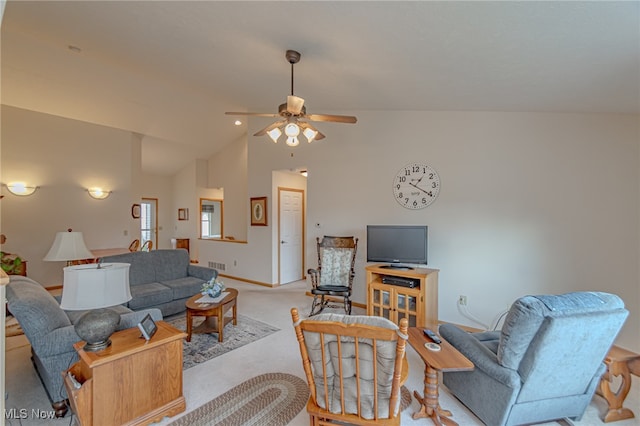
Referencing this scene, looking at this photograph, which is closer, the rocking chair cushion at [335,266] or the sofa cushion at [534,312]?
the sofa cushion at [534,312]

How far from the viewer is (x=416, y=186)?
397 cm

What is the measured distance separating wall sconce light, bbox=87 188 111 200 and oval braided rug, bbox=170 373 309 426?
545cm

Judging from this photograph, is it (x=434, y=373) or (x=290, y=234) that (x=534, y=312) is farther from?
(x=290, y=234)

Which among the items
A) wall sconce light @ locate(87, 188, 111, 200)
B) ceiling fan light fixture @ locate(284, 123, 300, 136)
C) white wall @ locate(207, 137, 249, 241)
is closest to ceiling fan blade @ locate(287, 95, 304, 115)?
ceiling fan light fixture @ locate(284, 123, 300, 136)

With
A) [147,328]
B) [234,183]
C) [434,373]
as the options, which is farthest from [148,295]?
[234,183]

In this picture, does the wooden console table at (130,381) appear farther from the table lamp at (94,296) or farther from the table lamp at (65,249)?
the table lamp at (65,249)

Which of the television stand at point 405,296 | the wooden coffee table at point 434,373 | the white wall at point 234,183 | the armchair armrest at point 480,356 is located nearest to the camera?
the armchair armrest at point 480,356

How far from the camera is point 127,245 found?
20.5ft

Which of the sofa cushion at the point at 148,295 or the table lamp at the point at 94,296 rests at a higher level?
the table lamp at the point at 94,296

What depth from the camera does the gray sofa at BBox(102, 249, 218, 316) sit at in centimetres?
365

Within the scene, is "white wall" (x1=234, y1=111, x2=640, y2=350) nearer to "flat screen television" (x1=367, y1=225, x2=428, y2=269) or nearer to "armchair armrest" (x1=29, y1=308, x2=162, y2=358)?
"flat screen television" (x1=367, y1=225, x2=428, y2=269)

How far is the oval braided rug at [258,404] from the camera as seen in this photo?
6.51 feet

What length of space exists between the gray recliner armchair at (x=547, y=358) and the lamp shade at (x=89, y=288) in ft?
8.22

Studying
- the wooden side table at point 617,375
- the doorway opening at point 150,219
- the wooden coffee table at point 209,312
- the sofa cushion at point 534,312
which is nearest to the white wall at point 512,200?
the wooden side table at point 617,375
